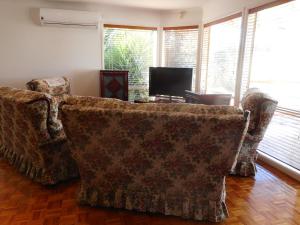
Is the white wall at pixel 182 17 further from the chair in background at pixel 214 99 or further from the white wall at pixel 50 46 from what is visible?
the chair in background at pixel 214 99

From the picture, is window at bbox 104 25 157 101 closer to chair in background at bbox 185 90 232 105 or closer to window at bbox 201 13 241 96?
window at bbox 201 13 241 96

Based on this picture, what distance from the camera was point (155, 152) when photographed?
1.84m

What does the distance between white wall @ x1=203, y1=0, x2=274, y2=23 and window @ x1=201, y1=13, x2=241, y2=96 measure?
89 mm

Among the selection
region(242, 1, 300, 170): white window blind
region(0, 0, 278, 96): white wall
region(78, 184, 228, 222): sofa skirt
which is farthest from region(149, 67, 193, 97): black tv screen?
region(78, 184, 228, 222): sofa skirt

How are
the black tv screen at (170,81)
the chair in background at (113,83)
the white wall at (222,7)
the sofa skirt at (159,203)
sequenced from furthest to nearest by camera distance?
1. the chair in background at (113,83)
2. the black tv screen at (170,81)
3. the white wall at (222,7)
4. the sofa skirt at (159,203)

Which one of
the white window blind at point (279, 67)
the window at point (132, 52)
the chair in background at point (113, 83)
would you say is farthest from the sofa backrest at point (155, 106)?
the window at point (132, 52)

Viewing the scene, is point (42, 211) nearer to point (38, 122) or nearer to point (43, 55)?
point (38, 122)

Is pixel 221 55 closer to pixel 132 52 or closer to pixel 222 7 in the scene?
pixel 222 7

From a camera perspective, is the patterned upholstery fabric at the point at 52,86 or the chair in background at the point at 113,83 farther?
the chair in background at the point at 113,83

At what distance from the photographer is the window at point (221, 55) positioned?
3805 mm

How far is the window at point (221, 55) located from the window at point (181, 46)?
0.26 m

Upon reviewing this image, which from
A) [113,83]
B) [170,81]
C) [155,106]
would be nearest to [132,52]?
[113,83]

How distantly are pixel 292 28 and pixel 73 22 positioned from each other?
11.7 feet

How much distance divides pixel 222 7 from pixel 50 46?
3.14 m
